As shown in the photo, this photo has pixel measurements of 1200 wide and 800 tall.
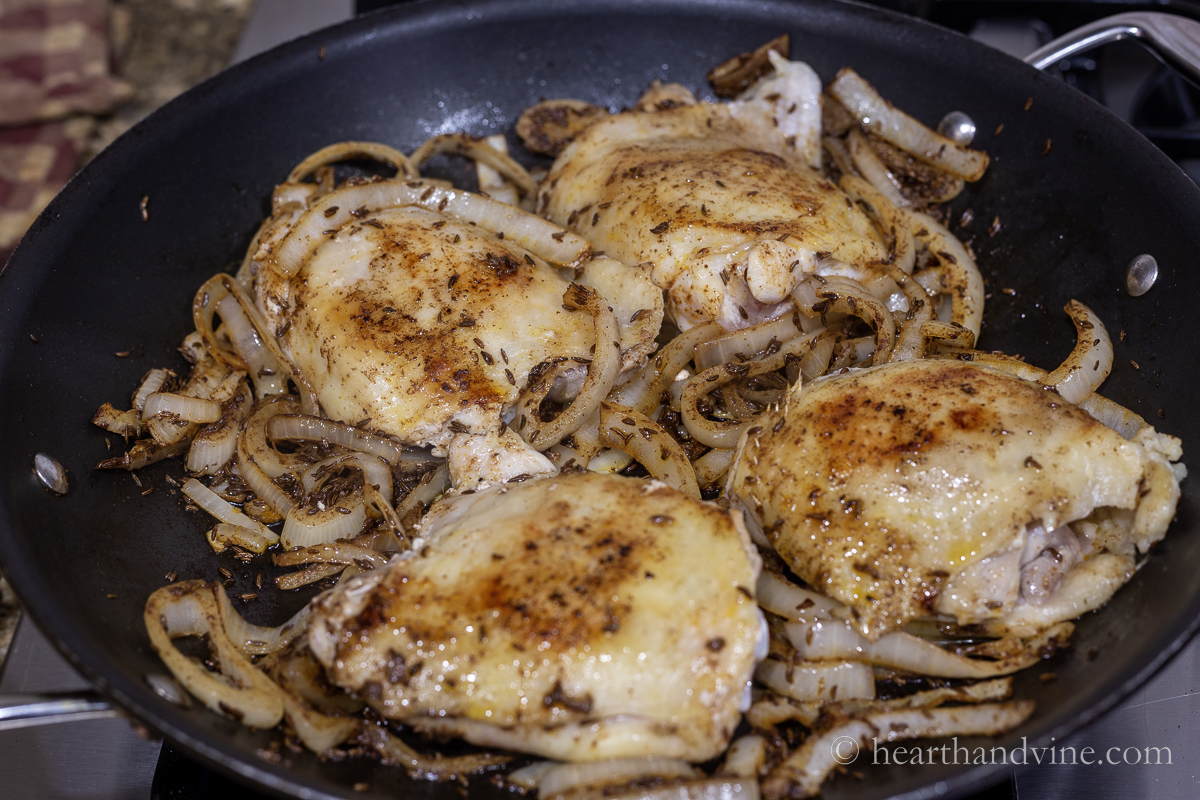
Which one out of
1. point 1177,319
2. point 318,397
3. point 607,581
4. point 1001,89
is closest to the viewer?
point 607,581

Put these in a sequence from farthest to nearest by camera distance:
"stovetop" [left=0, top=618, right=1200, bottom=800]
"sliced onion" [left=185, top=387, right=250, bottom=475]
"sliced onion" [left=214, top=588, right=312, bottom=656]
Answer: "sliced onion" [left=185, top=387, right=250, bottom=475]
"stovetop" [left=0, top=618, right=1200, bottom=800]
"sliced onion" [left=214, top=588, right=312, bottom=656]

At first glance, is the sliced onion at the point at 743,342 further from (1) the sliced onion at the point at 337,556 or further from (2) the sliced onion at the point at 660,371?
(1) the sliced onion at the point at 337,556

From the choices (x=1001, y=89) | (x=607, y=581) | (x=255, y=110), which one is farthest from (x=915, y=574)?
(x=255, y=110)

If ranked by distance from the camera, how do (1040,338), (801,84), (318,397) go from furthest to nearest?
(801,84)
(1040,338)
(318,397)

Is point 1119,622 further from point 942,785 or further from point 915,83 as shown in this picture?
point 915,83

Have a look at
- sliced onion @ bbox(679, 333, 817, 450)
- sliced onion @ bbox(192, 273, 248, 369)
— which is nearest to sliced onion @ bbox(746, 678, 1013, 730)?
sliced onion @ bbox(679, 333, 817, 450)

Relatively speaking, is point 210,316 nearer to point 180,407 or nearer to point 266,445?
point 180,407

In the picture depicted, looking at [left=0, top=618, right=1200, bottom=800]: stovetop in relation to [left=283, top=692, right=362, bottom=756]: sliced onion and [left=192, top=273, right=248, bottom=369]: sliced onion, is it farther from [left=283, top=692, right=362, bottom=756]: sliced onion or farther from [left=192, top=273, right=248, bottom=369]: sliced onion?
[left=192, top=273, right=248, bottom=369]: sliced onion
